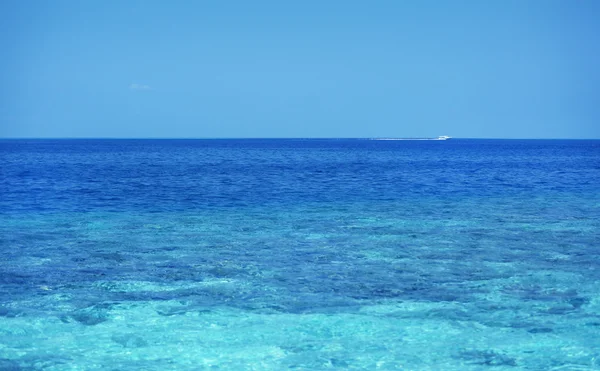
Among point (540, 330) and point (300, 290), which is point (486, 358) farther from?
point (300, 290)

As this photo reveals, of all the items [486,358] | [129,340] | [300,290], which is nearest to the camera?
[486,358]

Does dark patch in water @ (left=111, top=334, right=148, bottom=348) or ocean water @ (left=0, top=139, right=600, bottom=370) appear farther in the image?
dark patch in water @ (left=111, top=334, right=148, bottom=348)

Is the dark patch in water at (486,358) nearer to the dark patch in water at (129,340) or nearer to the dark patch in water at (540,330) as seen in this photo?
the dark patch in water at (540,330)

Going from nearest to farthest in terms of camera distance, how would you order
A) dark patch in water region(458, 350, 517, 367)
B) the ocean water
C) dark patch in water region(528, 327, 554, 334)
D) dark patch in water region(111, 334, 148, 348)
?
1. dark patch in water region(458, 350, 517, 367)
2. the ocean water
3. dark patch in water region(111, 334, 148, 348)
4. dark patch in water region(528, 327, 554, 334)

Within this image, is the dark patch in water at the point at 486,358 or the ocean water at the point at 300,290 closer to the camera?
the dark patch in water at the point at 486,358

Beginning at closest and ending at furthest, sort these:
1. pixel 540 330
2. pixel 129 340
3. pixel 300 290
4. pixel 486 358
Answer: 1. pixel 486 358
2. pixel 129 340
3. pixel 540 330
4. pixel 300 290

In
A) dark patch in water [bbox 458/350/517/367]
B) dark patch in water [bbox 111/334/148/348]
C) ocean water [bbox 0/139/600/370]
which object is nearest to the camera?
dark patch in water [bbox 458/350/517/367]

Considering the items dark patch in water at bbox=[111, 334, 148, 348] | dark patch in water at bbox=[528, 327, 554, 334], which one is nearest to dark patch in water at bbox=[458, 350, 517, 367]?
dark patch in water at bbox=[528, 327, 554, 334]

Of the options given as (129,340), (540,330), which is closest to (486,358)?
(540,330)

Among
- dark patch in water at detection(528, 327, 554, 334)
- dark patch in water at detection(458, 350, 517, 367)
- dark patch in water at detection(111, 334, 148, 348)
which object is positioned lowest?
dark patch in water at detection(111, 334, 148, 348)

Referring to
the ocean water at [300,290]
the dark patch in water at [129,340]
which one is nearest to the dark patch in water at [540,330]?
the ocean water at [300,290]

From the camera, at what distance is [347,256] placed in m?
15.6

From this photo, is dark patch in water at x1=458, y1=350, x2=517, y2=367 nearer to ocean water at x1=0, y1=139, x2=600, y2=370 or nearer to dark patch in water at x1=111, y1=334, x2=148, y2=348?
ocean water at x1=0, y1=139, x2=600, y2=370

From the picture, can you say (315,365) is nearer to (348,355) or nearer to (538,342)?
(348,355)
